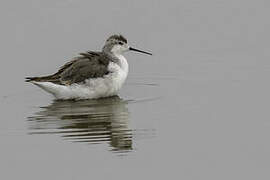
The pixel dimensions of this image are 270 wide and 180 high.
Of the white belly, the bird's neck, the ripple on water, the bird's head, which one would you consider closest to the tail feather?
the white belly

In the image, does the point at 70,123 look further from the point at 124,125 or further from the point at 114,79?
the point at 114,79

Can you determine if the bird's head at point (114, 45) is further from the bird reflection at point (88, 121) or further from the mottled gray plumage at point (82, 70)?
the bird reflection at point (88, 121)

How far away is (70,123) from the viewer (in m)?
18.2

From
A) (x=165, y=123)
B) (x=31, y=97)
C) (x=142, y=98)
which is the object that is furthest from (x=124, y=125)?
(x=31, y=97)

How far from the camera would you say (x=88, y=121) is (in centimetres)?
1831

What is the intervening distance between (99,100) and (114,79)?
62 centimetres

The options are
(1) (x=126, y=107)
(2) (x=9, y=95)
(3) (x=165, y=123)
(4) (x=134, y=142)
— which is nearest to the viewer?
(4) (x=134, y=142)

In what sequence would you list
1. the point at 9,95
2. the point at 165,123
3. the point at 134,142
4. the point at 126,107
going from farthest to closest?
the point at 9,95
the point at 126,107
the point at 165,123
the point at 134,142

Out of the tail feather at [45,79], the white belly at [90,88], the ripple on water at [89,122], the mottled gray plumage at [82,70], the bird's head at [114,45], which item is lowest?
the ripple on water at [89,122]

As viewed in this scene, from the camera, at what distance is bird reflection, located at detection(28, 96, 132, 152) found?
1689cm

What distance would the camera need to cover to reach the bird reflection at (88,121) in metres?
16.9

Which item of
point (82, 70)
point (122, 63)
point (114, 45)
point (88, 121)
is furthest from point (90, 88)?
point (88, 121)

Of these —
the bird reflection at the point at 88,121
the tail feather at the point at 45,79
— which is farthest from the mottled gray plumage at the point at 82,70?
the bird reflection at the point at 88,121

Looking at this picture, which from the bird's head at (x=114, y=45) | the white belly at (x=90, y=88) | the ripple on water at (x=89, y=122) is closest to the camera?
the ripple on water at (x=89, y=122)
